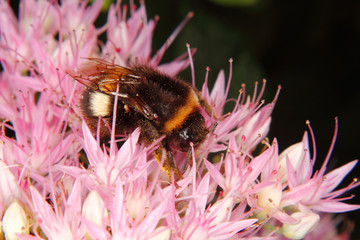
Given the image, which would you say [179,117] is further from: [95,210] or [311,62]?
[311,62]

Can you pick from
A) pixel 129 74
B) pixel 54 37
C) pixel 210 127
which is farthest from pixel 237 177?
pixel 54 37

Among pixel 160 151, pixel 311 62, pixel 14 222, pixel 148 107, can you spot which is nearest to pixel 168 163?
pixel 160 151

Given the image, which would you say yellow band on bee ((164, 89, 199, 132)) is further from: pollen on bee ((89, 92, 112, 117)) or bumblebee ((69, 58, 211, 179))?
pollen on bee ((89, 92, 112, 117))

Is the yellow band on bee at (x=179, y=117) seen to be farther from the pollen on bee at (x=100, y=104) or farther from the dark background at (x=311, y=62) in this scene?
the dark background at (x=311, y=62)

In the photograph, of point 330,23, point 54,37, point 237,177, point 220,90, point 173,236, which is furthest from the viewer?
point 330,23

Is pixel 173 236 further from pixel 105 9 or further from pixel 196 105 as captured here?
pixel 105 9

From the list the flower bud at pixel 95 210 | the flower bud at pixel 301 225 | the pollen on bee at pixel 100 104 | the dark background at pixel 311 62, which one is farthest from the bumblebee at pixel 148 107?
the dark background at pixel 311 62
